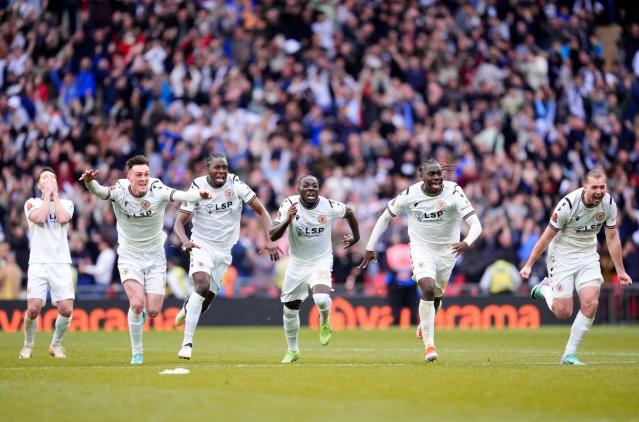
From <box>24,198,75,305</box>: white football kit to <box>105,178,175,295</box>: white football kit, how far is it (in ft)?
6.02

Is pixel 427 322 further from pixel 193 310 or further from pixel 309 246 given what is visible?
pixel 193 310

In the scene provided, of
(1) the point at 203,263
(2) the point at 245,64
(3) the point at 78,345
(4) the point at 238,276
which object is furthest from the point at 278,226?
(2) the point at 245,64

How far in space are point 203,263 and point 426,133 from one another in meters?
15.0

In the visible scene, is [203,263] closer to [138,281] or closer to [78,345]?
[138,281]

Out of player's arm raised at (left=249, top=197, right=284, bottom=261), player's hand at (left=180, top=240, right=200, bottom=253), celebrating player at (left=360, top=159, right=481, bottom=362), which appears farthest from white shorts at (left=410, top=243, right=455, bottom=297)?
player's hand at (left=180, top=240, right=200, bottom=253)

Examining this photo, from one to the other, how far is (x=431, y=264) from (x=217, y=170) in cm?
320

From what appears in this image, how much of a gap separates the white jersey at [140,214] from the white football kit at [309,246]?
177 centimetres

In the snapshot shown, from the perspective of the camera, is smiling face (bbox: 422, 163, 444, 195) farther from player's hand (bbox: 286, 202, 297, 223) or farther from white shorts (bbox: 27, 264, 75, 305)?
white shorts (bbox: 27, 264, 75, 305)

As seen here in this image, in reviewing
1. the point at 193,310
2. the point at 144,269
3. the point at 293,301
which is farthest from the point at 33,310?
the point at 293,301

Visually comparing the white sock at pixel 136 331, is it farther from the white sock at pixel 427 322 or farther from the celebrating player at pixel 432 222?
the white sock at pixel 427 322

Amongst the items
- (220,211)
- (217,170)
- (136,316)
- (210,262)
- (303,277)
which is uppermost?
(217,170)

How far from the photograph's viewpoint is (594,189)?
52.5ft

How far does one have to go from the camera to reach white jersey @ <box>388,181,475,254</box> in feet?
55.9

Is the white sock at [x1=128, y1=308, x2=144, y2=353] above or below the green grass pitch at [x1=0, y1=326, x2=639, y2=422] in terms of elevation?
above
